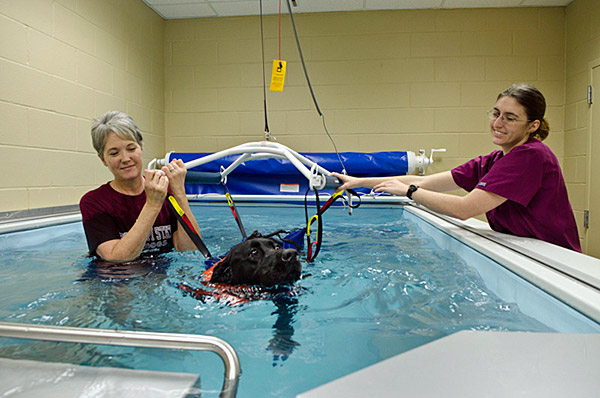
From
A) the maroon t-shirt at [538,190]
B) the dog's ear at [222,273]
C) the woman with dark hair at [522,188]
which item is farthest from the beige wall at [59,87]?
the maroon t-shirt at [538,190]

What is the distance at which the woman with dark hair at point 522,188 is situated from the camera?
5.68ft

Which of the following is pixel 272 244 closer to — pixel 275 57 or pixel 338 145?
pixel 338 145

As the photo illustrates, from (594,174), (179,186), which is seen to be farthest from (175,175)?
(594,174)

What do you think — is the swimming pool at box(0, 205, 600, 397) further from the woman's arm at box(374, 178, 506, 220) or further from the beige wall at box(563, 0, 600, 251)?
the beige wall at box(563, 0, 600, 251)

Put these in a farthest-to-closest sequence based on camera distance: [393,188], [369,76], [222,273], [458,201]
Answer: [369,76] → [393,188] → [458,201] → [222,273]

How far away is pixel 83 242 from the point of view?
2.57 m

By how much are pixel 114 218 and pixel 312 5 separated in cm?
412

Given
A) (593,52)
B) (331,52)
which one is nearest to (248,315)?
(331,52)

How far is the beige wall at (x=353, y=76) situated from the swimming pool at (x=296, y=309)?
Result: 2625 millimetres

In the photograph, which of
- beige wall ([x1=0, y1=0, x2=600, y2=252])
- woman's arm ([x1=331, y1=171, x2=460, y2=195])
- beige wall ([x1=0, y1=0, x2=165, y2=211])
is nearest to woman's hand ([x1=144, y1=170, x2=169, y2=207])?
woman's arm ([x1=331, y1=171, x2=460, y2=195])

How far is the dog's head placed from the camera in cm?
151

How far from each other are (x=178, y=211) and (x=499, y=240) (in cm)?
143

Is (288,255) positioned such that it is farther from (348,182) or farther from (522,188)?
(522,188)

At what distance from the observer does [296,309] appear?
1347mm
